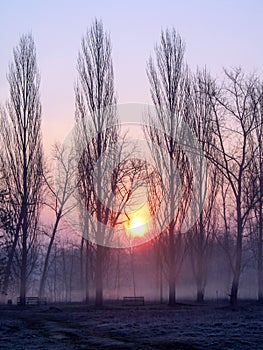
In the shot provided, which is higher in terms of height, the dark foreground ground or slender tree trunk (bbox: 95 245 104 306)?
slender tree trunk (bbox: 95 245 104 306)

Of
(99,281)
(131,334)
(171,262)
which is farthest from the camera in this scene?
(171,262)

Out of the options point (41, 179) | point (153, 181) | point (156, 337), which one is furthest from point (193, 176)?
point (156, 337)

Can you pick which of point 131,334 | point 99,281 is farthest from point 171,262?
point 131,334

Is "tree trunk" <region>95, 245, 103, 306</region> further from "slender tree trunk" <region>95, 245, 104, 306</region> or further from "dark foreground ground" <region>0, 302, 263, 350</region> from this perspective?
"dark foreground ground" <region>0, 302, 263, 350</region>

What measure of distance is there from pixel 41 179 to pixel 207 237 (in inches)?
483

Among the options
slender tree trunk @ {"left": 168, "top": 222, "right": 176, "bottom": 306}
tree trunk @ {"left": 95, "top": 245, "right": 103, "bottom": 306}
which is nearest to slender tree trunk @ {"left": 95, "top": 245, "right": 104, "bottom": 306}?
tree trunk @ {"left": 95, "top": 245, "right": 103, "bottom": 306}

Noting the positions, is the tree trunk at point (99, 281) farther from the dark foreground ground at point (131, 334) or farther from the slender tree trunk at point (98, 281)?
the dark foreground ground at point (131, 334)

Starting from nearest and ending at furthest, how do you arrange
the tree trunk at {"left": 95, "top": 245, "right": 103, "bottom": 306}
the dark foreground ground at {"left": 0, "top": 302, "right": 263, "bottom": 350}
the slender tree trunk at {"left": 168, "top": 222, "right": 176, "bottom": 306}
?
1. the dark foreground ground at {"left": 0, "top": 302, "right": 263, "bottom": 350}
2. the tree trunk at {"left": 95, "top": 245, "right": 103, "bottom": 306}
3. the slender tree trunk at {"left": 168, "top": 222, "right": 176, "bottom": 306}

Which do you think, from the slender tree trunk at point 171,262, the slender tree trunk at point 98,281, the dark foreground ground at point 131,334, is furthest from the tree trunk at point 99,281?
the dark foreground ground at point 131,334

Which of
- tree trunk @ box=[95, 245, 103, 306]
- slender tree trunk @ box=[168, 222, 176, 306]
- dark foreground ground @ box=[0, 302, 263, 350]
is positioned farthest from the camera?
slender tree trunk @ box=[168, 222, 176, 306]

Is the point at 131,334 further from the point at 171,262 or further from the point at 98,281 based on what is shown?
the point at 171,262

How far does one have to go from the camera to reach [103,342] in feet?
43.7

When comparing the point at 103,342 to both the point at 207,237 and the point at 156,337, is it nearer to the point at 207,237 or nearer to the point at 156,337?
the point at 156,337

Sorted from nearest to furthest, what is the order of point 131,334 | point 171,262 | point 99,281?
point 131,334 → point 99,281 → point 171,262
